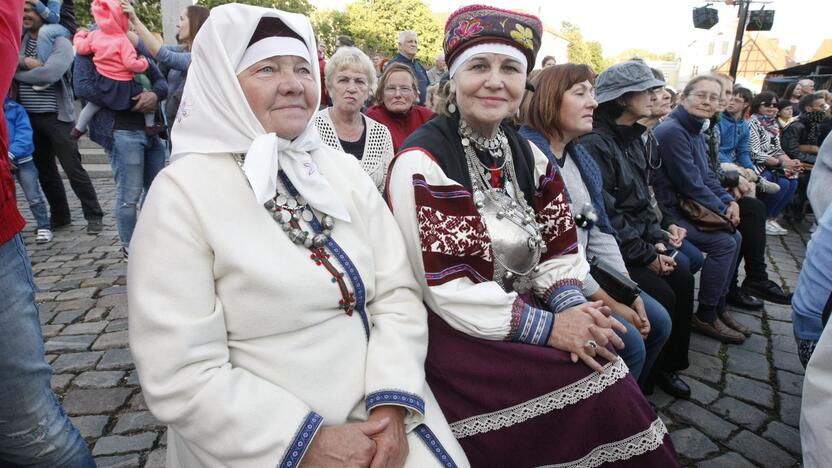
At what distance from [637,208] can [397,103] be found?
2263 mm

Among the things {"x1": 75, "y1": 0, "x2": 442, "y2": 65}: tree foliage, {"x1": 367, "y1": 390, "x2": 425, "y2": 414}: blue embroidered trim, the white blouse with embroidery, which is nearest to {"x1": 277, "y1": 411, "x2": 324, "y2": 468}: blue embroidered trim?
{"x1": 367, "y1": 390, "x2": 425, "y2": 414}: blue embroidered trim

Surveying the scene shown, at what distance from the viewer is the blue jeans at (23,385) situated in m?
1.44

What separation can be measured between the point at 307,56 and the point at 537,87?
1716 millimetres

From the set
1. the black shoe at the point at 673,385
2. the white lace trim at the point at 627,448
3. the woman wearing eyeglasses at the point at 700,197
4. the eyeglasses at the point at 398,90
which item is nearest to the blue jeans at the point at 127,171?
the eyeglasses at the point at 398,90

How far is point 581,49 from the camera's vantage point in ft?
222

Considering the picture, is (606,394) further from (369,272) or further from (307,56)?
(307,56)

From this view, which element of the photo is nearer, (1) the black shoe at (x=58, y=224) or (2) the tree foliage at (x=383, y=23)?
(1) the black shoe at (x=58, y=224)

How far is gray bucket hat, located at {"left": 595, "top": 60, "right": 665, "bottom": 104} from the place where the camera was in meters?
3.39

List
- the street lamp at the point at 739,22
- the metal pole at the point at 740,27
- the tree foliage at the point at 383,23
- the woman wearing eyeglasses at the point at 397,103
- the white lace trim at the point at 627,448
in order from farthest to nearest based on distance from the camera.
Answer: the tree foliage at the point at 383,23, the street lamp at the point at 739,22, the metal pole at the point at 740,27, the woman wearing eyeglasses at the point at 397,103, the white lace trim at the point at 627,448

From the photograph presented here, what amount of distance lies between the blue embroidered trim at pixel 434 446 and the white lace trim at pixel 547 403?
25cm

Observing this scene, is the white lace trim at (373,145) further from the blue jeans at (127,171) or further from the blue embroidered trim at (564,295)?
the blue jeans at (127,171)

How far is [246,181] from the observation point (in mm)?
1529

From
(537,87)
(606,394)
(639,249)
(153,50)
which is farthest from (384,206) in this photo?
(153,50)

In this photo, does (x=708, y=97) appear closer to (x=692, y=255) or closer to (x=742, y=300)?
(x=692, y=255)
